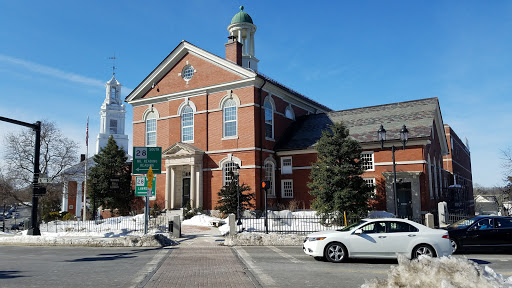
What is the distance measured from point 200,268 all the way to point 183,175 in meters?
20.5

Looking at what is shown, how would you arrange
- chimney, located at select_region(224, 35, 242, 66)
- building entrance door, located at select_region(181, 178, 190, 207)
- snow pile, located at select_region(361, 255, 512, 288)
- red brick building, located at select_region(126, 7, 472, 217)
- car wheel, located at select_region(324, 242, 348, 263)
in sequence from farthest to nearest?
chimney, located at select_region(224, 35, 242, 66)
building entrance door, located at select_region(181, 178, 190, 207)
red brick building, located at select_region(126, 7, 472, 217)
car wheel, located at select_region(324, 242, 348, 263)
snow pile, located at select_region(361, 255, 512, 288)

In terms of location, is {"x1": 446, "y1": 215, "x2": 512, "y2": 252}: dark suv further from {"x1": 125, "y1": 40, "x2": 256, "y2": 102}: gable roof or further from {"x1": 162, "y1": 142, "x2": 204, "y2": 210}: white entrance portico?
{"x1": 162, "y1": 142, "x2": 204, "y2": 210}: white entrance portico

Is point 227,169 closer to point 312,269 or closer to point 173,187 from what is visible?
point 173,187

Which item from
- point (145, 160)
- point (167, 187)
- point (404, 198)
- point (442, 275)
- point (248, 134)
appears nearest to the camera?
point (442, 275)

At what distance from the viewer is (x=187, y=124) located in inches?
1222

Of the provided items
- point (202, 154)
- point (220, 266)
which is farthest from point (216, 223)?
point (220, 266)

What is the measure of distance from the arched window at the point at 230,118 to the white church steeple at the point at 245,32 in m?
8.73

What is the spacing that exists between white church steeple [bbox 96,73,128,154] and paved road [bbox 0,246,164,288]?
5814 cm

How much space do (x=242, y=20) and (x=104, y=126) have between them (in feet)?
144

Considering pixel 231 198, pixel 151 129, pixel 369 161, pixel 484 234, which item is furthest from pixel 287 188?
pixel 484 234

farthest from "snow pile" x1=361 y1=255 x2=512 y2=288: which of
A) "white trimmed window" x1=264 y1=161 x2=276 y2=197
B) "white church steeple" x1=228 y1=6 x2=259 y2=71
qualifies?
"white church steeple" x1=228 y1=6 x2=259 y2=71

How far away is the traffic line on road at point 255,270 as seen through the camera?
8.72 meters

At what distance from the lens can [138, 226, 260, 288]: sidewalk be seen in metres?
8.75

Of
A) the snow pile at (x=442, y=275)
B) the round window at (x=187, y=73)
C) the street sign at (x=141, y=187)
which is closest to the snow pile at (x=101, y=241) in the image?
the street sign at (x=141, y=187)
